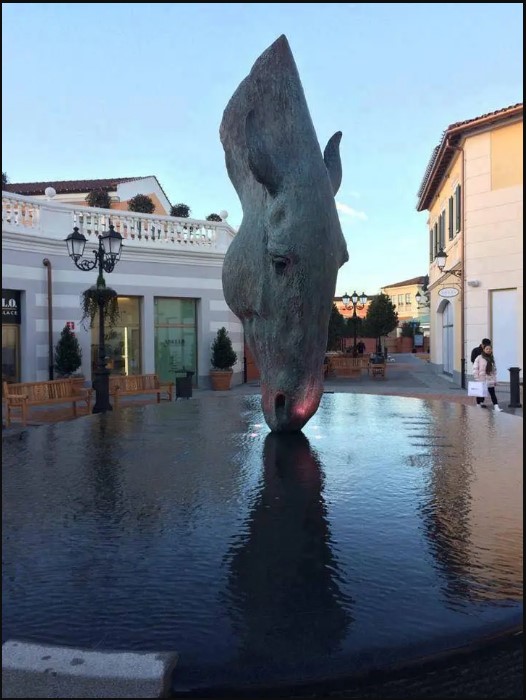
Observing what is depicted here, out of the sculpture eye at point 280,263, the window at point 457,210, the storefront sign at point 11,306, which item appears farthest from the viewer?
the window at point 457,210

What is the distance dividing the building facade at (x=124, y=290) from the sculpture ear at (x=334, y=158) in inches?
454

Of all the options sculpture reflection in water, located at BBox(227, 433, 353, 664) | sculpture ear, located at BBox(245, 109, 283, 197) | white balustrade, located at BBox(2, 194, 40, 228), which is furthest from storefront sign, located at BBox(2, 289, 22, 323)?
sculpture reflection in water, located at BBox(227, 433, 353, 664)

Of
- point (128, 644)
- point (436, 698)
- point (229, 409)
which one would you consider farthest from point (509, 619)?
point (229, 409)

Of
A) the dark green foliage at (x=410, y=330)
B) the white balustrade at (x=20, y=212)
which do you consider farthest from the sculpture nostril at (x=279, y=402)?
the dark green foliage at (x=410, y=330)

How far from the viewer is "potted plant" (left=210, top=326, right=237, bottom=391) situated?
61.4 feet

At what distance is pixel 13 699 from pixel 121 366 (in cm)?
1723

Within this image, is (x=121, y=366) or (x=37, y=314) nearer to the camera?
(x=37, y=314)

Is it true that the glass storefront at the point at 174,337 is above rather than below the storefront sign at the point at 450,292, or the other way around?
below

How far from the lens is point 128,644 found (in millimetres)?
2049

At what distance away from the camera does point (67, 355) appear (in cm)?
1617

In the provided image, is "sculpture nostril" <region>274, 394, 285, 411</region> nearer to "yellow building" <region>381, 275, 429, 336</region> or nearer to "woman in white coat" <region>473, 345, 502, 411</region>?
"woman in white coat" <region>473, 345, 502, 411</region>

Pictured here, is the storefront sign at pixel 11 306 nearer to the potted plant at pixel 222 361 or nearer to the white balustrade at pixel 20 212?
the white balustrade at pixel 20 212

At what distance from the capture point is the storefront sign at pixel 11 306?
15.7 m

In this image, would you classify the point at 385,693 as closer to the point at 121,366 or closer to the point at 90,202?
the point at 121,366
